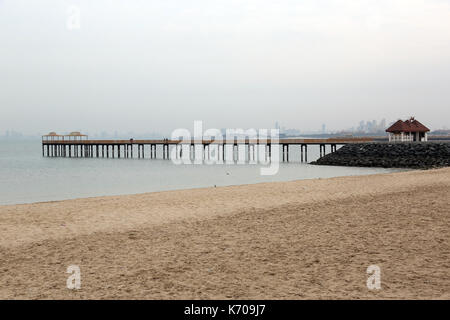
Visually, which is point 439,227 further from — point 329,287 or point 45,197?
point 45,197

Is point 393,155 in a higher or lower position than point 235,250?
higher

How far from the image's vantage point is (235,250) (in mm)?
6316

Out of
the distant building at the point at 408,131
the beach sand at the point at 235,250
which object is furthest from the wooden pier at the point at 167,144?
→ the beach sand at the point at 235,250

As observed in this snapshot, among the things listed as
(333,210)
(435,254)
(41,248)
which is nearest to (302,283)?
(435,254)

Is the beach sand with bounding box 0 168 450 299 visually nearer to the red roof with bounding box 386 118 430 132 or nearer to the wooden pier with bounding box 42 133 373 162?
the red roof with bounding box 386 118 430 132

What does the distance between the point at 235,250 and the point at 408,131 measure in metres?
41.6

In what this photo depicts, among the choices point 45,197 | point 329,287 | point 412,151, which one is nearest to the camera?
point 329,287

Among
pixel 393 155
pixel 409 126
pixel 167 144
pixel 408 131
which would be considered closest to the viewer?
pixel 393 155

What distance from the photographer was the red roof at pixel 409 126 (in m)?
43.5

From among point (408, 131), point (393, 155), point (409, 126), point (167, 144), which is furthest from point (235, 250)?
point (167, 144)

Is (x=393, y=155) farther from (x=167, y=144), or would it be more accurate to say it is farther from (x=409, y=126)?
(x=167, y=144)

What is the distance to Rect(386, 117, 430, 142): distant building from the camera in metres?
43.6
